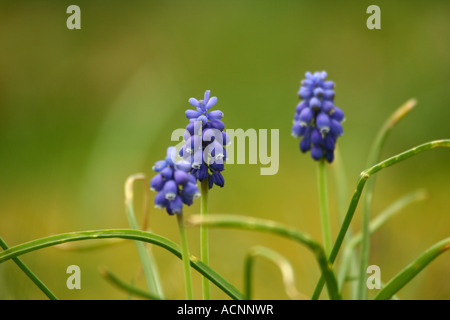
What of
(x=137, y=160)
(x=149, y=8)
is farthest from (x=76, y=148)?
(x=149, y=8)

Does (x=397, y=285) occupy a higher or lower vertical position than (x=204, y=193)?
lower

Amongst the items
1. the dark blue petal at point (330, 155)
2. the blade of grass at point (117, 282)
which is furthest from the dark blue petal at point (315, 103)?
the blade of grass at point (117, 282)

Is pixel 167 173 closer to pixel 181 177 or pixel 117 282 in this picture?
pixel 181 177

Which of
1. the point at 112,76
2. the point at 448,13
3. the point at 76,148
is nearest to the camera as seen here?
the point at 76,148

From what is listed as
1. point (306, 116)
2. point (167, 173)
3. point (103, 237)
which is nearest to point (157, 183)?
point (167, 173)

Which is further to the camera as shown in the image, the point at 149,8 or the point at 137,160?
the point at 149,8

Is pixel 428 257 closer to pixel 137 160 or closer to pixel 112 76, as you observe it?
pixel 137 160
